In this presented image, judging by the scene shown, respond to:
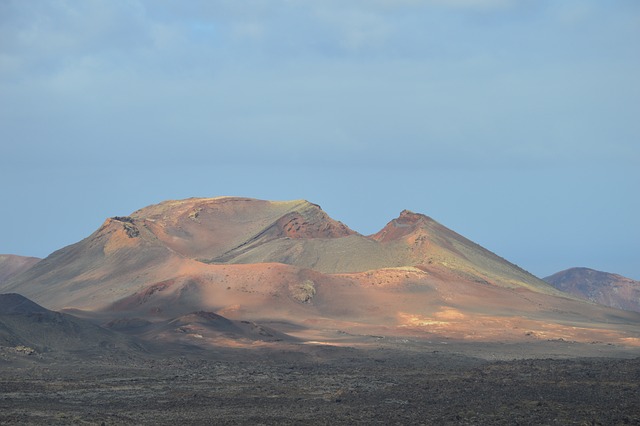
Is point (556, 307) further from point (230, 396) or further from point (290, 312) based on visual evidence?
point (230, 396)

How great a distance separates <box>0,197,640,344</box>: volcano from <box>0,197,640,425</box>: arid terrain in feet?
1.08

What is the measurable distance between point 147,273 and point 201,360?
58570 mm

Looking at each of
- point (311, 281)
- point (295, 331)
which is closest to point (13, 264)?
point (311, 281)

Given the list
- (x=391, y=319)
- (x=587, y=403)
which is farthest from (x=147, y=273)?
(x=587, y=403)

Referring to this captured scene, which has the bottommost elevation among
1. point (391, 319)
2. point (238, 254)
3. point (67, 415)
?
point (67, 415)

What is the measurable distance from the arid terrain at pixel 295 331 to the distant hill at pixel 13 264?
4.91 feet

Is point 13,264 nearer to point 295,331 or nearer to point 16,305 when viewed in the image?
point 16,305

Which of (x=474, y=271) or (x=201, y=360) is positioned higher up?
(x=474, y=271)

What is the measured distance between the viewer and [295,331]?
324ft

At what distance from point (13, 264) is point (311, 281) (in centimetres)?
8953

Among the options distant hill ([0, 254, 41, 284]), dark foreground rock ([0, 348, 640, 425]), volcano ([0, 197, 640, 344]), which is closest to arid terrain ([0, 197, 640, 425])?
dark foreground rock ([0, 348, 640, 425])

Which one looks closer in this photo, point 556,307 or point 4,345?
point 4,345

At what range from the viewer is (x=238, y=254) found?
494 feet

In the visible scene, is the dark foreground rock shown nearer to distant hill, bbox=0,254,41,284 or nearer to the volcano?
the volcano
